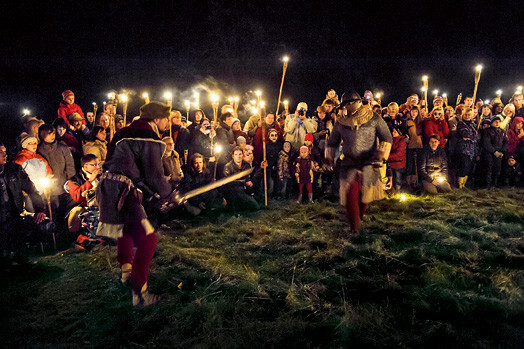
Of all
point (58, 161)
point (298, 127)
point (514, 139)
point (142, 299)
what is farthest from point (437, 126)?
point (58, 161)

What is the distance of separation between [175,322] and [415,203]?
18.4 ft

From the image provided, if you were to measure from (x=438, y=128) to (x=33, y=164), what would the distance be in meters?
8.97

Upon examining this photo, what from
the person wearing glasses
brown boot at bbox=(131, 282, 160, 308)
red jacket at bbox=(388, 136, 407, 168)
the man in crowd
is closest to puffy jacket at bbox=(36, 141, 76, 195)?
brown boot at bbox=(131, 282, 160, 308)

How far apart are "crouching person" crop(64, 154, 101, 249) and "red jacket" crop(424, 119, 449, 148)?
7615 mm

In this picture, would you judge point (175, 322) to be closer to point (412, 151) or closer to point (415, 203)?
point (415, 203)

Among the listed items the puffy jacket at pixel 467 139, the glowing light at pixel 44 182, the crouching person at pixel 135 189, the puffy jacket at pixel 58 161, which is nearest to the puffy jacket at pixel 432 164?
the puffy jacket at pixel 467 139

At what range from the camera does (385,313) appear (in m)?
2.62

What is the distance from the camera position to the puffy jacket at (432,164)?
780cm

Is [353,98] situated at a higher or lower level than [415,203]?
higher

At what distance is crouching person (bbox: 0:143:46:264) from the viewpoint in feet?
14.8

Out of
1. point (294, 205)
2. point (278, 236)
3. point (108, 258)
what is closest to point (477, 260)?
point (278, 236)

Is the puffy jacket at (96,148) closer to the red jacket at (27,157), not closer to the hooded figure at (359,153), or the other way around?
→ the red jacket at (27,157)

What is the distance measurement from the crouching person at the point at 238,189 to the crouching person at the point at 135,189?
402 centimetres

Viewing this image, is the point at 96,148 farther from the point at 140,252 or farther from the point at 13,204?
the point at 140,252
